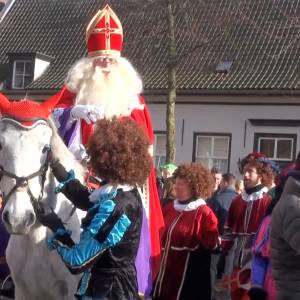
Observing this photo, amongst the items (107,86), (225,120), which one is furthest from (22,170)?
(225,120)

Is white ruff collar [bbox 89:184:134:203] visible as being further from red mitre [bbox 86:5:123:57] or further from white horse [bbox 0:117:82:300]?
red mitre [bbox 86:5:123:57]

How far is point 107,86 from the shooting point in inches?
242

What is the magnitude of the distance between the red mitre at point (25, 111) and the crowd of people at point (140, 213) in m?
0.32

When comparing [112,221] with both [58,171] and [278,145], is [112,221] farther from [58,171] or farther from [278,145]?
[278,145]

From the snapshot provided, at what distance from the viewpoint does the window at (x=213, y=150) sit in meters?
22.8

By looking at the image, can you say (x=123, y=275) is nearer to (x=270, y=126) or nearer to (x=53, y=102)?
(x=53, y=102)

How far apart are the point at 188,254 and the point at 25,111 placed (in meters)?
2.65

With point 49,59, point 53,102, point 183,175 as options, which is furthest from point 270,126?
point 53,102

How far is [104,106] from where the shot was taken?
6043 millimetres

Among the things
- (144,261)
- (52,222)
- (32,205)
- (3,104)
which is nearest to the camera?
(52,222)

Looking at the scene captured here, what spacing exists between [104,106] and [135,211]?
228cm

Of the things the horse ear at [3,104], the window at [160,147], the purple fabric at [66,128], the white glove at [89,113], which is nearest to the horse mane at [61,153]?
the horse ear at [3,104]

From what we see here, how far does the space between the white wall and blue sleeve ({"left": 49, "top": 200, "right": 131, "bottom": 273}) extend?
1819 centimetres

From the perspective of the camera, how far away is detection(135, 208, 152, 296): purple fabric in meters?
5.22
